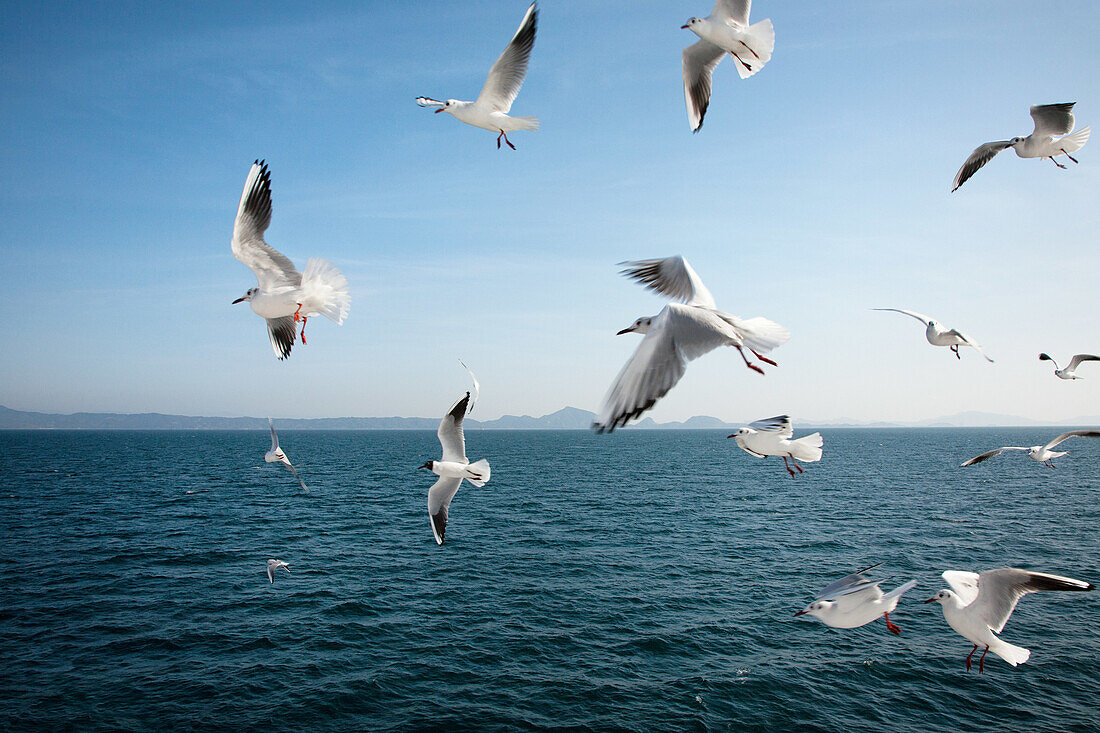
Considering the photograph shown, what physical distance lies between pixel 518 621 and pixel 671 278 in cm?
1914

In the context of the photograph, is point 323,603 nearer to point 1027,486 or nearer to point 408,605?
point 408,605

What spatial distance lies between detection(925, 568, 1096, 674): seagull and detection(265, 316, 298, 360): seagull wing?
1125cm

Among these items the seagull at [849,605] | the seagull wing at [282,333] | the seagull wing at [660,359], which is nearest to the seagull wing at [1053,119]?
the seagull wing at [660,359]

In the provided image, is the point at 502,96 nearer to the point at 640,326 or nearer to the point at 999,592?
the point at 640,326

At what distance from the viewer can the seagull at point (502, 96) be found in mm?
8812

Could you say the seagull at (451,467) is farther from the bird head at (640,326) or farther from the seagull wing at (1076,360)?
the seagull wing at (1076,360)

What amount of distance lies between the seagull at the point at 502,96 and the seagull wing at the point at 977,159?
6.54 m

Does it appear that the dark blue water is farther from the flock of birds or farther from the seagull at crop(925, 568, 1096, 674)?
the flock of birds

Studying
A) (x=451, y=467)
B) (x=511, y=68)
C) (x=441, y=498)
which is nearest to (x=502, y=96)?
(x=511, y=68)

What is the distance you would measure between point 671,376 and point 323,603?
2573cm

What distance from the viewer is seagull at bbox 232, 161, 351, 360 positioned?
8.97 meters

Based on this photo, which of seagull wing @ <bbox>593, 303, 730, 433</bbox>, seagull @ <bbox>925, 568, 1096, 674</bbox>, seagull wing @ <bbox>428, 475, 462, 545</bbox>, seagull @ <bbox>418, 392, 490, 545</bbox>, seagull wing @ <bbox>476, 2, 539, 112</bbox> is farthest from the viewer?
seagull wing @ <bbox>428, 475, 462, 545</bbox>

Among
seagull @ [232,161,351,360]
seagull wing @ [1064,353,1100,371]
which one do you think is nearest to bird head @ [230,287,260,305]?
seagull @ [232,161,351,360]

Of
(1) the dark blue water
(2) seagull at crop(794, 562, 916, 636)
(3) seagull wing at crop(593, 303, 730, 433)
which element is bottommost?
(1) the dark blue water
